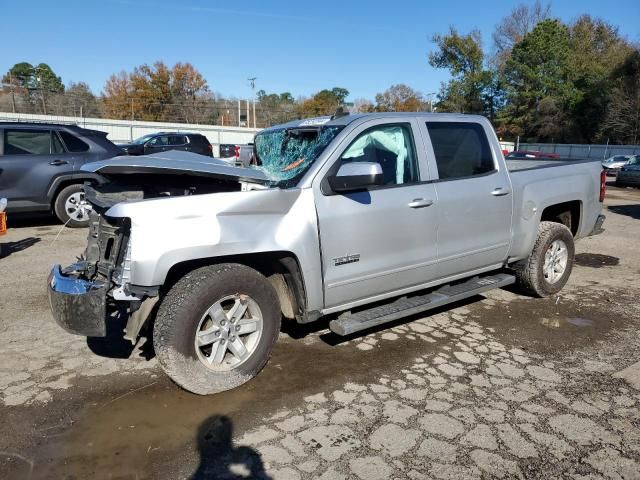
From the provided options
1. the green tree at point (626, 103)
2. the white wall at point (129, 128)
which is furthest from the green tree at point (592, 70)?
the white wall at point (129, 128)

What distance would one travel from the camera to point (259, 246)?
134 inches

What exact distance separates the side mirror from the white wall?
26606 millimetres

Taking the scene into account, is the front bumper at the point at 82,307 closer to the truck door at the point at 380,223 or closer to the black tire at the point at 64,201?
the truck door at the point at 380,223

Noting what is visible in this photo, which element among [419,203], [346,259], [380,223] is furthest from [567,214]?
[346,259]

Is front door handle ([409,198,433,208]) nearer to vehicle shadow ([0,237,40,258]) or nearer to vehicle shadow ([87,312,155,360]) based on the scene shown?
vehicle shadow ([87,312,155,360])

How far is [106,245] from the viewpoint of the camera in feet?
12.1

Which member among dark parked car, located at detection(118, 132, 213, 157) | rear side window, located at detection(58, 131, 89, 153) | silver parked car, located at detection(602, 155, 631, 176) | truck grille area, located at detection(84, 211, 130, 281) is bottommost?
silver parked car, located at detection(602, 155, 631, 176)

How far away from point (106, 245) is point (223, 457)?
5.80 ft

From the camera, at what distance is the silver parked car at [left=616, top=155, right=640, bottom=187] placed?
22.2 meters

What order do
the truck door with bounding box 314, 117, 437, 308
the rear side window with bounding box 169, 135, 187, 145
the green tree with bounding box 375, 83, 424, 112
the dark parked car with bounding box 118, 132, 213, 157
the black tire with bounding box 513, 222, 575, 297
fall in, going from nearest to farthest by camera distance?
the truck door with bounding box 314, 117, 437, 308, the black tire with bounding box 513, 222, 575, 297, the dark parked car with bounding box 118, 132, 213, 157, the rear side window with bounding box 169, 135, 187, 145, the green tree with bounding box 375, 83, 424, 112

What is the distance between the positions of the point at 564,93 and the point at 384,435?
198 ft

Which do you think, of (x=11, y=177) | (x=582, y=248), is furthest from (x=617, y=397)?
(x=11, y=177)

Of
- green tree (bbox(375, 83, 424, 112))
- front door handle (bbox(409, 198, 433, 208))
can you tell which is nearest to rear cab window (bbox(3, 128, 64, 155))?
front door handle (bbox(409, 198, 433, 208))

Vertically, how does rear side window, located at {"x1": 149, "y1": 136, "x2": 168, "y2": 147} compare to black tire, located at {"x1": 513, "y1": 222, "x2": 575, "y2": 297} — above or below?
above
